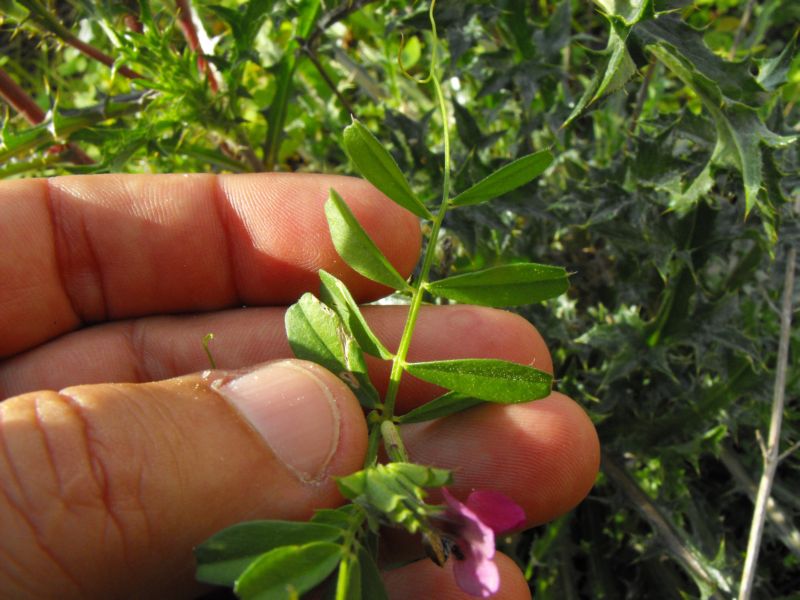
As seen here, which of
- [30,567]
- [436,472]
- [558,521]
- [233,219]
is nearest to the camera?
[436,472]

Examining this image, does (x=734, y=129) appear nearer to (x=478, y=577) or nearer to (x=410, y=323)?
(x=410, y=323)

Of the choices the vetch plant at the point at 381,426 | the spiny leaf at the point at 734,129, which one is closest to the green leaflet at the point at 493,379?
the vetch plant at the point at 381,426

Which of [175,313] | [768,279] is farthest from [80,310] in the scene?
[768,279]

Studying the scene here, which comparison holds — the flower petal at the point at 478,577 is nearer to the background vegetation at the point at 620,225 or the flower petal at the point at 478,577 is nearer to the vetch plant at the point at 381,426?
the vetch plant at the point at 381,426

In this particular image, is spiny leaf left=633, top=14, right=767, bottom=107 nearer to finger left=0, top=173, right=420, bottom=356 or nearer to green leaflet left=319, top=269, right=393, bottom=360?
finger left=0, top=173, right=420, bottom=356

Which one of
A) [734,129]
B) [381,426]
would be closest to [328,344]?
[381,426]

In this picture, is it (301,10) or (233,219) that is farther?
(301,10)

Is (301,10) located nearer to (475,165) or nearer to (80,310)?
(475,165)

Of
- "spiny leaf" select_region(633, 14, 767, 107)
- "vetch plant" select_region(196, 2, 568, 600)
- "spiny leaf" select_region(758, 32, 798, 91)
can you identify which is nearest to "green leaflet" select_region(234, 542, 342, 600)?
"vetch plant" select_region(196, 2, 568, 600)
